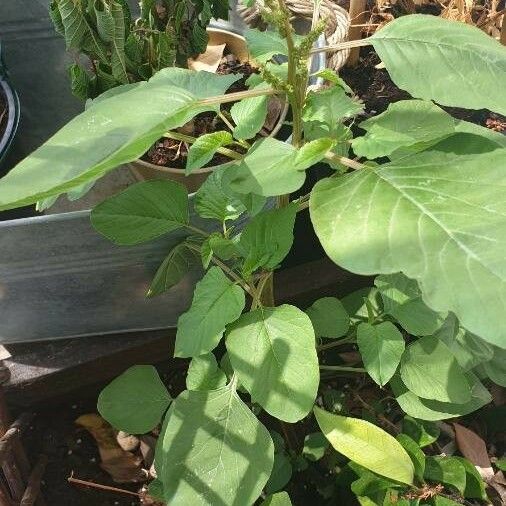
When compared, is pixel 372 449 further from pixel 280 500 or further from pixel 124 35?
pixel 124 35

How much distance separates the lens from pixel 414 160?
0.62m

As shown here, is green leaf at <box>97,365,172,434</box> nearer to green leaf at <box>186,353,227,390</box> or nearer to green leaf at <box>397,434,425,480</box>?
green leaf at <box>186,353,227,390</box>

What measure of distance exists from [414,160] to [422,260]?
15cm

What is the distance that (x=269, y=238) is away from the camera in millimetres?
736

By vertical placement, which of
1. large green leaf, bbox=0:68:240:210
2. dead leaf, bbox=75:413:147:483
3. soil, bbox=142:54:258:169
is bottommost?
dead leaf, bbox=75:413:147:483

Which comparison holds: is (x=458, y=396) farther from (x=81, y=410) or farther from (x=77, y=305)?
(x=81, y=410)

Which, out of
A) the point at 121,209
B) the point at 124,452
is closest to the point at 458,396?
the point at 121,209

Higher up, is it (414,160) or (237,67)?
(414,160)

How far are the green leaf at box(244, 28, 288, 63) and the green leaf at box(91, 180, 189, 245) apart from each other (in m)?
0.20

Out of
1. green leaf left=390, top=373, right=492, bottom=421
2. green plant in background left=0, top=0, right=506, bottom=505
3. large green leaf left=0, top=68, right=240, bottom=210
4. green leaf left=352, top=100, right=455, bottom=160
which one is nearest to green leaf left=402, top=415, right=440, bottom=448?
A: green plant in background left=0, top=0, right=506, bottom=505

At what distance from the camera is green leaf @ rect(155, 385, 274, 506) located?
74cm

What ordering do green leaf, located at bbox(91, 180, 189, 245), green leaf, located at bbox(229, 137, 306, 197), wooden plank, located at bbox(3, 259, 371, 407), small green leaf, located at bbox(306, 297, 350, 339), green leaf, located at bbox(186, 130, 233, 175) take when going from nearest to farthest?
green leaf, located at bbox(229, 137, 306, 197) → green leaf, located at bbox(186, 130, 233, 175) → green leaf, located at bbox(91, 180, 189, 245) → small green leaf, located at bbox(306, 297, 350, 339) → wooden plank, located at bbox(3, 259, 371, 407)

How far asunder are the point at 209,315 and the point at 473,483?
1.79ft

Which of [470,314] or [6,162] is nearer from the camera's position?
[470,314]
